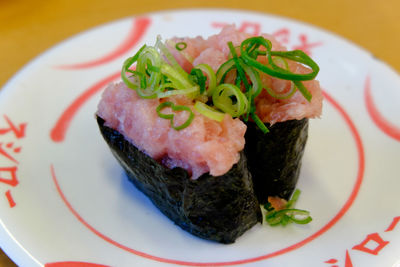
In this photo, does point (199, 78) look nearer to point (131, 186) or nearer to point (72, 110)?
point (131, 186)

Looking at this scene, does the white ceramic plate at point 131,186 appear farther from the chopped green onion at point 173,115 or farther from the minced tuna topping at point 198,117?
the chopped green onion at point 173,115

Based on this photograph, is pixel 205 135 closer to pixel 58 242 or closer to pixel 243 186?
pixel 243 186

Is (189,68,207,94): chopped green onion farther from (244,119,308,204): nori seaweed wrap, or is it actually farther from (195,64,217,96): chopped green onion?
(244,119,308,204): nori seaweed wrap

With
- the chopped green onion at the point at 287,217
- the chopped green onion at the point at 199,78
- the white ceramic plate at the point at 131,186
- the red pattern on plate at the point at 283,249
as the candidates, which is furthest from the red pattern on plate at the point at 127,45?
the chopped green onion at the point at 287,217

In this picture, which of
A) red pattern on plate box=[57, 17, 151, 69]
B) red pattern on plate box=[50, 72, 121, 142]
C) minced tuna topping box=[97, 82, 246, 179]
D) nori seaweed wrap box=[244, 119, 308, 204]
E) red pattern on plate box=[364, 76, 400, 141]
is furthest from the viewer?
red pattern on plate box=[57, 17, 151, 69]

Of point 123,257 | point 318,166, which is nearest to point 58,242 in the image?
point 123,257

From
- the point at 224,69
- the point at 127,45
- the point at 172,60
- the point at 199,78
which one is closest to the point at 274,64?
the point at 224,69

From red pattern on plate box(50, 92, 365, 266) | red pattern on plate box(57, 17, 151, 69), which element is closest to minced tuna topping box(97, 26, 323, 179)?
red pattern on plate box(50, 92, 365, 266)
